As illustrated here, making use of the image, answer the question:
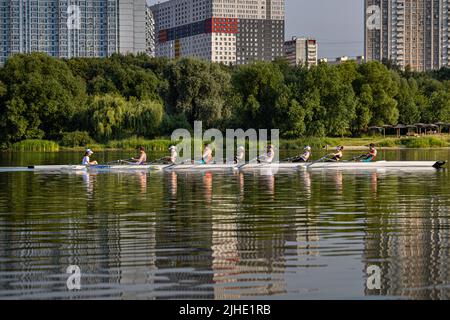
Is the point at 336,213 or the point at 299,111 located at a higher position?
the point at 299,111

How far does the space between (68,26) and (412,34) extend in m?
74.6

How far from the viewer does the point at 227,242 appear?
13930mm

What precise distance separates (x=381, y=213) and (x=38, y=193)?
11.5m

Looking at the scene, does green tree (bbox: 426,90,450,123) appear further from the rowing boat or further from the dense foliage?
the rowing boat

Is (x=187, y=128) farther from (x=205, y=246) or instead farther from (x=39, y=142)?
(x=205, y=246)

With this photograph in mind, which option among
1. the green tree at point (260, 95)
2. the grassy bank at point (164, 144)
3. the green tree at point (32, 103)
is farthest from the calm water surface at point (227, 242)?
the green tree at point (260, 95)

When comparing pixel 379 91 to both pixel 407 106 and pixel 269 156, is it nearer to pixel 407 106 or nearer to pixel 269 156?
pixel 407 106

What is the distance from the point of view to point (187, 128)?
6969 centimetres

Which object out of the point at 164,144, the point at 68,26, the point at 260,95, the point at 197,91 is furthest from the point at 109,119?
the point at 68,26

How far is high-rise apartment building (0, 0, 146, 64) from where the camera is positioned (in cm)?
10756

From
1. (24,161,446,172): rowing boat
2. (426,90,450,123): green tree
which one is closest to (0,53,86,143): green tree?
(24,161,446,172): rowing boat
